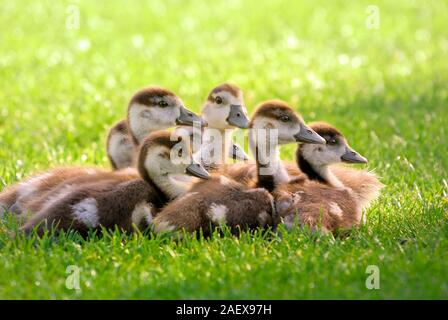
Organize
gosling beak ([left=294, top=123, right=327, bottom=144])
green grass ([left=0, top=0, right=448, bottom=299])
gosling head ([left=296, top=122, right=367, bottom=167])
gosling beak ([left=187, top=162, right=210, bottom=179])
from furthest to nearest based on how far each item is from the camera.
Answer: gosling head ([left=296, top=122, right=367, bottom=167]) < gosling beak ([left=294, top=123, right=327, bottom=144]) < gosling beak ([left=187, top=162, right=210, bottom=179]) < green grass ([left=0, top=0, right=448, bottom=299])

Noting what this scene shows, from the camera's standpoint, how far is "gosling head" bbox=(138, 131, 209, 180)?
5.46 metres

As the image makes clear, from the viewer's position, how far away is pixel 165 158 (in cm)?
546

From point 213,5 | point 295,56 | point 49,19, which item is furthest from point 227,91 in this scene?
point 213,5

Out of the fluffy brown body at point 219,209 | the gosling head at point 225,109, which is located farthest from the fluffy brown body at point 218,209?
the gosling head at point 225,109

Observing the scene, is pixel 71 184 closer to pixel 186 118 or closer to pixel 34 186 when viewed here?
pixel 34 186

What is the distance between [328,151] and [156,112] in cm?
123

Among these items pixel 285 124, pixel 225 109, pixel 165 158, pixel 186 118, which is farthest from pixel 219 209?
pixel 225 109

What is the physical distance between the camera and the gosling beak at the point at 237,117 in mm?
6336

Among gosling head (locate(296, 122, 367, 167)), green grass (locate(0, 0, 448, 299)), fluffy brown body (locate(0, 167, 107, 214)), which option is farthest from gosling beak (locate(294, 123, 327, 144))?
fluffy brown body (locate(0, 167, 107, 214))

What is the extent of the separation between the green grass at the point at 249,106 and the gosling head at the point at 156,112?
1.23 meters

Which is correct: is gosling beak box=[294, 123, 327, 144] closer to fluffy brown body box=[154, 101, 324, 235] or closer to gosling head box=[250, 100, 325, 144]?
gosling head box=[250, 100, 325, 144]

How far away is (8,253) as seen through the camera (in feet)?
16.4
